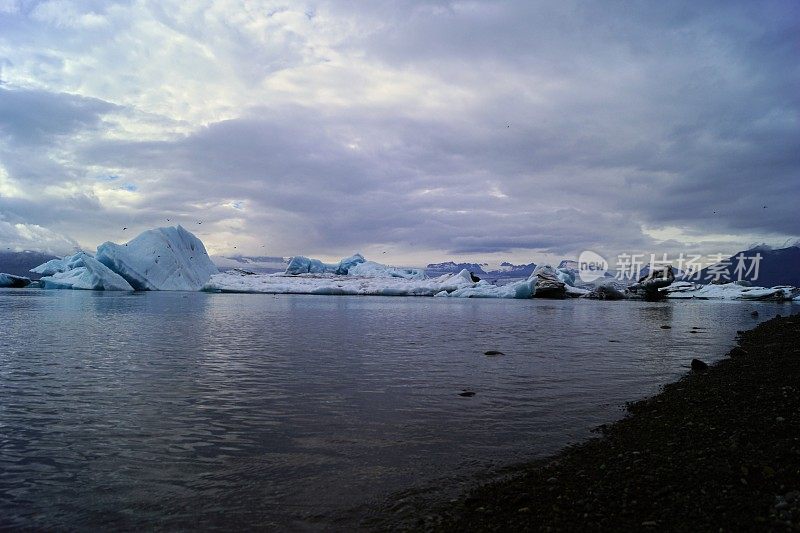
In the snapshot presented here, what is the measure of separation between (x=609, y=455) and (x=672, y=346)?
669 inches

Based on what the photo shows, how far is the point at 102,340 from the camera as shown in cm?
1934

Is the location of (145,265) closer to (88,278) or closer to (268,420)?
(88,278)

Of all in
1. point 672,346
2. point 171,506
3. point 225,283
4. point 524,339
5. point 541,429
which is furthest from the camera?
point 225,283

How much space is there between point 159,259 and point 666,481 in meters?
75.4

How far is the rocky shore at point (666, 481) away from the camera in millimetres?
4266

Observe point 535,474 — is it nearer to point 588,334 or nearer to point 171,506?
point 171,506

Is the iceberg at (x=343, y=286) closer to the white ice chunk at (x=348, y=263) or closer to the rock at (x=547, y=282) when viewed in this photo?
the rock at (x=547, y=282)

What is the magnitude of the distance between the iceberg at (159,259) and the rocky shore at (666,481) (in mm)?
70330

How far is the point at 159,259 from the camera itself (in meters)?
70.7

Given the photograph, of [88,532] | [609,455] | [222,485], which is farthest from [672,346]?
[88,532]

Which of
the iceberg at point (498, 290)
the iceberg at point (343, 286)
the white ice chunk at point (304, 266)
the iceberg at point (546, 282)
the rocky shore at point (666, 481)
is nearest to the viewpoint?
the rocky shore at point (666, 481)

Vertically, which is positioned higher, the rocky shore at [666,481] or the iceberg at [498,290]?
the iceberg at [498,290]

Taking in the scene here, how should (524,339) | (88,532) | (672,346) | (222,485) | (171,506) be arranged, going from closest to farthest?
1. (88,532)
2. (171,506)
3. (222,485)
4. (672,346)
5. (524,339)

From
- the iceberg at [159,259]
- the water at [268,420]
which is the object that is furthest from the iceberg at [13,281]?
the water at [268,420]
